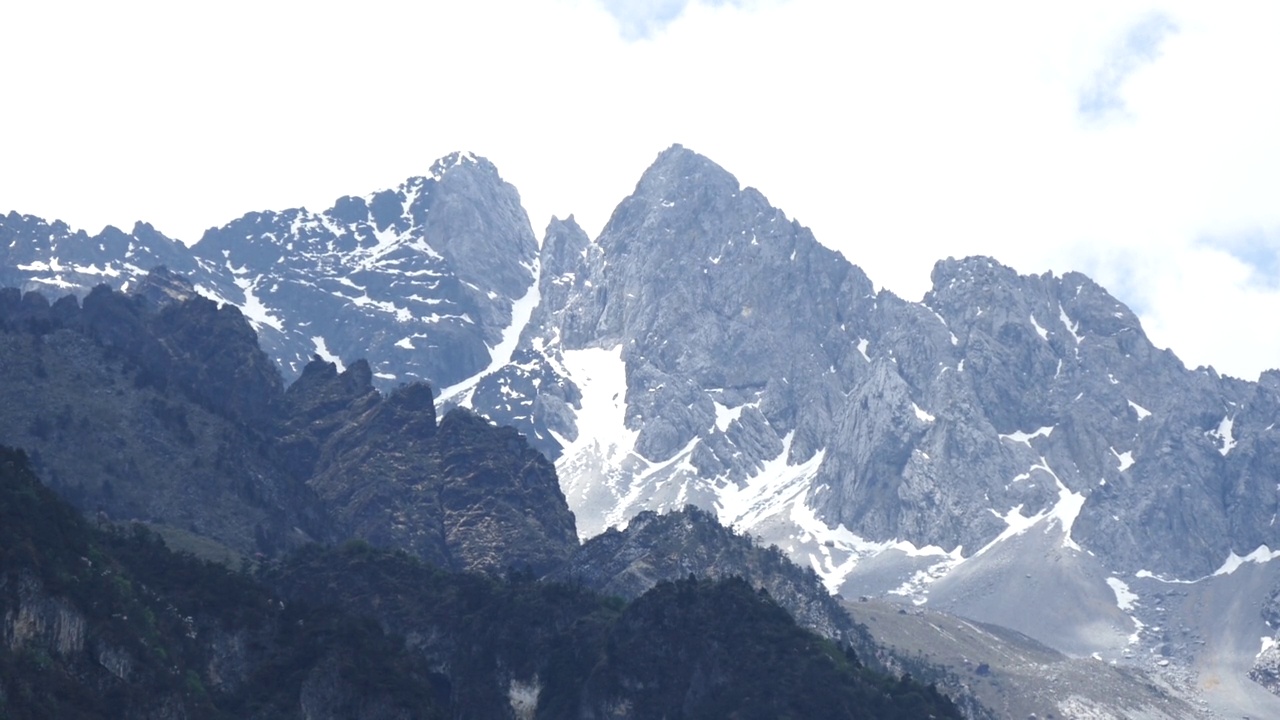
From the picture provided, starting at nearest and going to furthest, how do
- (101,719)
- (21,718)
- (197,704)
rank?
(21,718) → (101,719) → (197,704)

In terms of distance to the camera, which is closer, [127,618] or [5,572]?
[5,572]

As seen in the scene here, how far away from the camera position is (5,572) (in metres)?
180

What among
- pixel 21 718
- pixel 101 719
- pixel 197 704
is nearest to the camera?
pixel 21 718

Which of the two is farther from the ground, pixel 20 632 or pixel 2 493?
pixel 2 493

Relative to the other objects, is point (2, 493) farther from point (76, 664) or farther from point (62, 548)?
point (76, 664)

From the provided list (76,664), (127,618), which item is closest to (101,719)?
(76,664)

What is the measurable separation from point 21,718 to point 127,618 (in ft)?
117

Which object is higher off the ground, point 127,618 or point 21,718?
point 127,618

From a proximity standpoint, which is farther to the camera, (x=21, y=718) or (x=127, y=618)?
(x=127, y=618)

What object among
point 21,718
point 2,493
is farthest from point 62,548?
point 21,718

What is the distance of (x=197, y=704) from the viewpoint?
195 meters

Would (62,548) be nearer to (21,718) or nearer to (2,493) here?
(2,493)

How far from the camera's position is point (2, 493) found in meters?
197

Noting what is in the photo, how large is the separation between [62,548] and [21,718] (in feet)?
120
